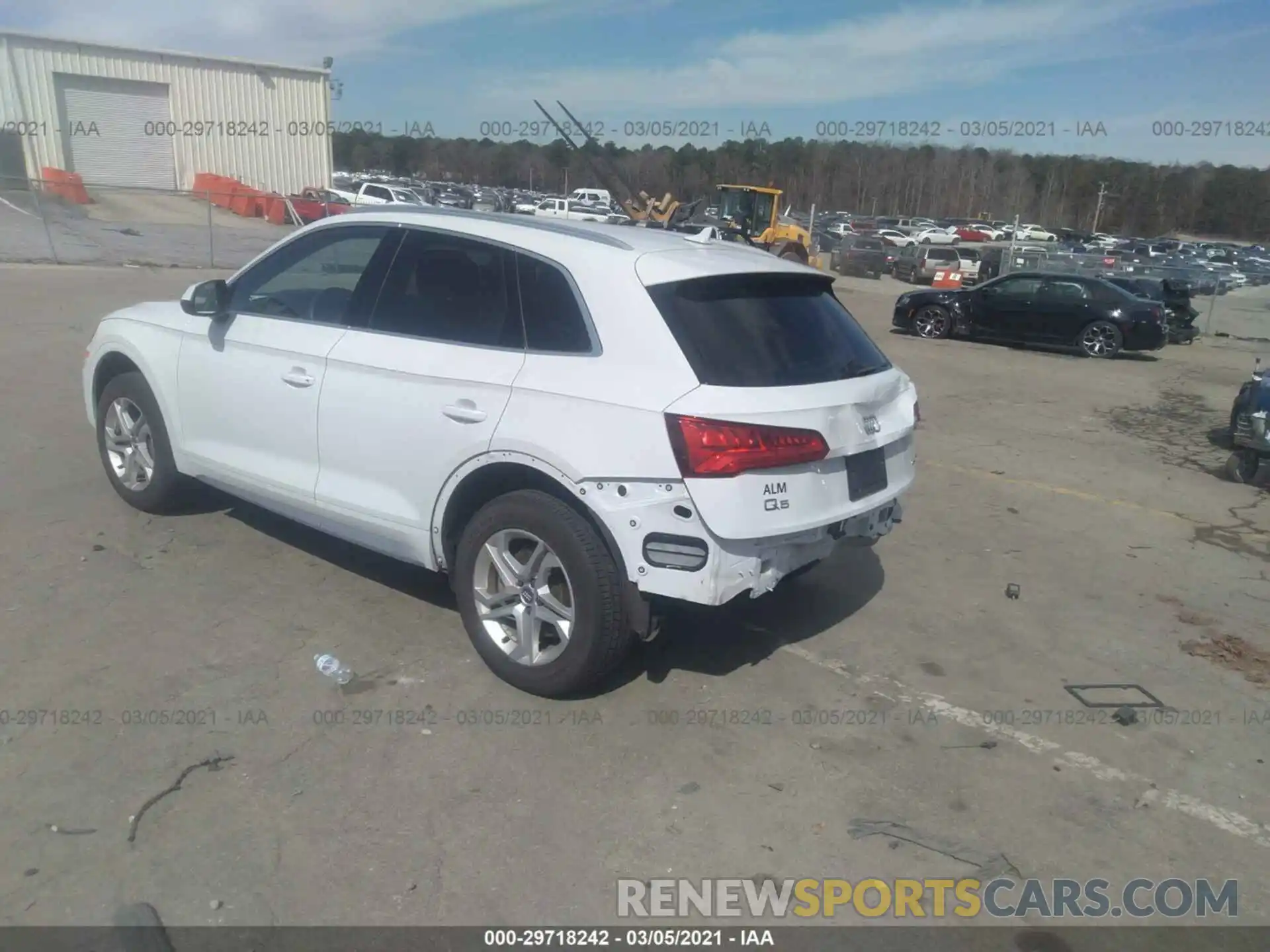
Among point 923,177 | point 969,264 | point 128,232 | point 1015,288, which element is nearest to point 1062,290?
point 1015,288

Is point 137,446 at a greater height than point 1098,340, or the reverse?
point 137,446

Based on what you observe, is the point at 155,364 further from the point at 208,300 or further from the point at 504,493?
the point at 504,493

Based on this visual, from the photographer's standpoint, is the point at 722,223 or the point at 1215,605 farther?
the point at 722,223

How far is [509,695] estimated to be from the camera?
4.03 meters

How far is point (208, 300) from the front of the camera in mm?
4984

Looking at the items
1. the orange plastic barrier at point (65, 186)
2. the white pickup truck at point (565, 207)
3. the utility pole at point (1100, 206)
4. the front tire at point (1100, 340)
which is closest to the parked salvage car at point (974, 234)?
the utility pole at point (1100, 206)

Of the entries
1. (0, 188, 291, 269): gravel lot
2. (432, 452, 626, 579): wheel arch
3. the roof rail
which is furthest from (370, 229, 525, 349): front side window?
(0, 188, 291, 269): gravel lot

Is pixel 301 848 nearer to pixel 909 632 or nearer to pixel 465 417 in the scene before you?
pixel 465 417

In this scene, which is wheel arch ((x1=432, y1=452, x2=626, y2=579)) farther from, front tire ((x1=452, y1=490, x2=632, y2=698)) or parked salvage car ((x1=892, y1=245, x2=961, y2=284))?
parked salvage car ((x1=892, y1=245, x2=961, y2=284))

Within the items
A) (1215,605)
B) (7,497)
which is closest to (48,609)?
(7,497)

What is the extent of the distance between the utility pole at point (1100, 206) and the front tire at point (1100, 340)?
272 ft

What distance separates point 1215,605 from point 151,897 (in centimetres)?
555

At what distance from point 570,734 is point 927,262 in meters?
34.7

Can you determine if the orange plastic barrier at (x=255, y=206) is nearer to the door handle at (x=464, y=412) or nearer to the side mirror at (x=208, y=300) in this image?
the side mirror at (x=208, y=300)
